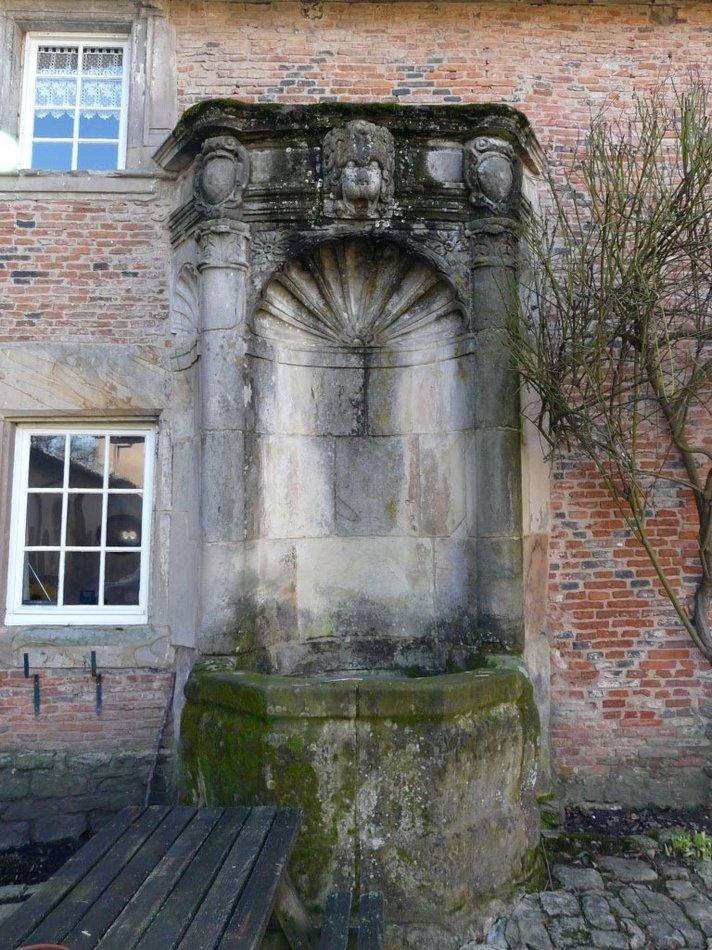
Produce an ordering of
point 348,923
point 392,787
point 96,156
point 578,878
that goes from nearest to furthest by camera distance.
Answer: point 348,923
point 392,787
point 578,878
point 96,156

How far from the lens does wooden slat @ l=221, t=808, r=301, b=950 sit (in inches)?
78.5

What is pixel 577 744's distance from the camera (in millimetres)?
4520

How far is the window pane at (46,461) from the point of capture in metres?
4.75

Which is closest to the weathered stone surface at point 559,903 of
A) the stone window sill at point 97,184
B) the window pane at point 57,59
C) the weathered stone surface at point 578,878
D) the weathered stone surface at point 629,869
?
the weathered stone surface at point 578,878

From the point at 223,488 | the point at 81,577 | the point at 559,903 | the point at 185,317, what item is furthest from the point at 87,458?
the point at 559,903

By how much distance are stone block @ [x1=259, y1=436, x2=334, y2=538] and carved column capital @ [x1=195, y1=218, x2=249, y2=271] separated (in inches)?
43.0

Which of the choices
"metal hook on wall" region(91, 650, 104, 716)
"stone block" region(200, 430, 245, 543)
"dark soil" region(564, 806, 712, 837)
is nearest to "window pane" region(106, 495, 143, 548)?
"metal hook on wall" region(91, 650, 104, 716)

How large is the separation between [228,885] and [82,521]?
3.11 metres

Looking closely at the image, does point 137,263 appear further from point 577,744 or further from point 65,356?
point 577,744

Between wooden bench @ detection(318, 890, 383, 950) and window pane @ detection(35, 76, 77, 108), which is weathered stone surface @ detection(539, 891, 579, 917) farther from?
window pane @ detection(35, 76, 77, 108)

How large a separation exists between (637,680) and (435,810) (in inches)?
84.4

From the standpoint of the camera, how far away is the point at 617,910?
3295mm

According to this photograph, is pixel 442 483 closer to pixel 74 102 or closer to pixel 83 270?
pixel 83 270

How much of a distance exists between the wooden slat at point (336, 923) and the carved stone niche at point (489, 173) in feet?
12.1
